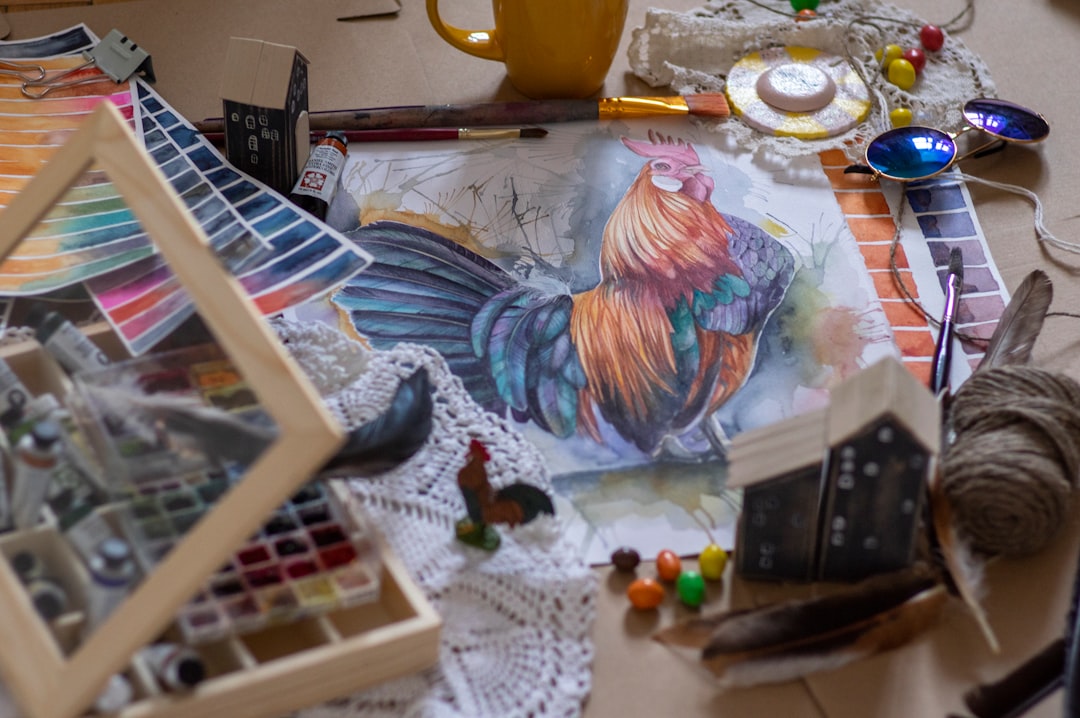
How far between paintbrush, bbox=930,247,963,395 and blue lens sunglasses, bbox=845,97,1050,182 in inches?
3.3

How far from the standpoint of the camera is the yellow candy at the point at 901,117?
35.5 inches

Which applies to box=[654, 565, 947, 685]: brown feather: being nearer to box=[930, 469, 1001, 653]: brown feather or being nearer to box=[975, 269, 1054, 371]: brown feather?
box=[930, 469, 1001, 653]: brown feather

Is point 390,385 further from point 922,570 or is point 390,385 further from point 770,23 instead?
point 770,23

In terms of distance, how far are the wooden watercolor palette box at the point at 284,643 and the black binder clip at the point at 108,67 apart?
0.41m

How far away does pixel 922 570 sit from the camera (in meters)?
0.58

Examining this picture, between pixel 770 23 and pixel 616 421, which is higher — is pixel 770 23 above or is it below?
above

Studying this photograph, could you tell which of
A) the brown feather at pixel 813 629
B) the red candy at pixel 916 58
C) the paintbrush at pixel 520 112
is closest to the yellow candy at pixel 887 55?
the red candy at pixel 916 58

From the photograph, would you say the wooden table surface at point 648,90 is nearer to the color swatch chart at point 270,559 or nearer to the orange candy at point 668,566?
the orange candy at point 668,566

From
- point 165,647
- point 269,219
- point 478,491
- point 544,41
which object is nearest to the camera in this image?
point 165,647

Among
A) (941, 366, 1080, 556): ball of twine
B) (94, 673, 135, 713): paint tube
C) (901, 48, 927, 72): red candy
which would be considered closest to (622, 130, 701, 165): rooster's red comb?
(901, 48, 927, 72): red candy

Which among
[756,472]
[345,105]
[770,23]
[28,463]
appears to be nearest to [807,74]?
[770,23]

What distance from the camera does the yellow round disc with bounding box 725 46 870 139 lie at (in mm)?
905

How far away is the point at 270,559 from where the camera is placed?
1.78 feet

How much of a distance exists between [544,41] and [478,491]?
429mm
